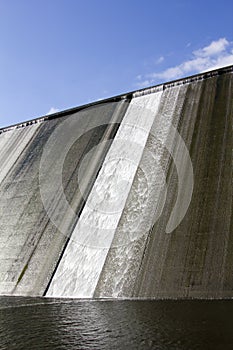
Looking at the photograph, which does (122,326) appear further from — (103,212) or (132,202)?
(103,212)

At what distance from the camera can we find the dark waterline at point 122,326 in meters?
2.71

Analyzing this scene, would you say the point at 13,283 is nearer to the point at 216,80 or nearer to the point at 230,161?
the point at 230,161

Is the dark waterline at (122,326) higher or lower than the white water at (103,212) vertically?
lower

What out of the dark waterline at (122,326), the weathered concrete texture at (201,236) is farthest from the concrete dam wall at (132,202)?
the dark waterline at (122,326)

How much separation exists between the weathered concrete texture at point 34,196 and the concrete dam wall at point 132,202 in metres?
0.03

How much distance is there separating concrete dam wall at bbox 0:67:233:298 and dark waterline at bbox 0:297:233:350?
3.39 feet

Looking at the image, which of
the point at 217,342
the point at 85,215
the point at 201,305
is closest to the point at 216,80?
the point at 85,215

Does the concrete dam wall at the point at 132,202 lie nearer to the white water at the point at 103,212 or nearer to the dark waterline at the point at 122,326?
the white water at the point at 103,212

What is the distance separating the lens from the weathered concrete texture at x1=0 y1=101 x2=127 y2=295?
714cm

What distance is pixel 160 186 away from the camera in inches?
283

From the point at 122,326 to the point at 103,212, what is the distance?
426cm

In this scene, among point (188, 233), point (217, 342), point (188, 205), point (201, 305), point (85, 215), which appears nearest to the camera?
point (217, 342)

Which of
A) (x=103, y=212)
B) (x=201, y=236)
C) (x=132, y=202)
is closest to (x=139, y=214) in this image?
(x=132, y=202)

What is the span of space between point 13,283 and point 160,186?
11.0ft
